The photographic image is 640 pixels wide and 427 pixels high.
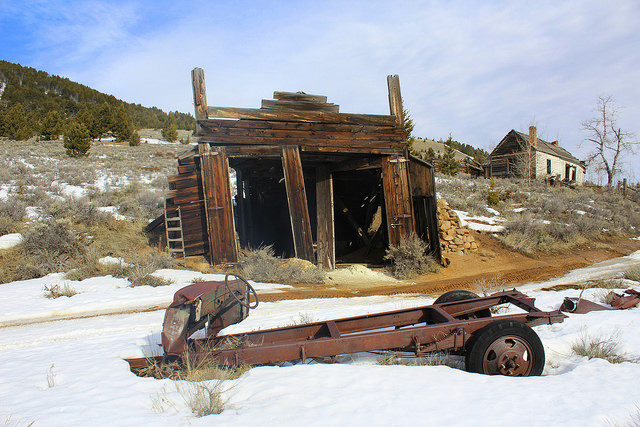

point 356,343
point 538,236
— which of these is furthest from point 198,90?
point 538,236

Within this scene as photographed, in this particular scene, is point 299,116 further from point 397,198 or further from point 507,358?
point 507,358

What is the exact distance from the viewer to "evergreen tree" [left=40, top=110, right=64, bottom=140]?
4028 cm

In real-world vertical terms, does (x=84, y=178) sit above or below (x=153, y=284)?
above

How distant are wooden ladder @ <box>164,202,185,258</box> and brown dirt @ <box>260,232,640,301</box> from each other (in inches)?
155

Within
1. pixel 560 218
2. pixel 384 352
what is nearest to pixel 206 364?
pixel 384 352

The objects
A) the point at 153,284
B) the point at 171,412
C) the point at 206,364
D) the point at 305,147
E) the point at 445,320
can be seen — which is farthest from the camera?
the point at 305,147

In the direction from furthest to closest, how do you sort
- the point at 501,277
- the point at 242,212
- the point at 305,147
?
1. the point at 242,212
2. the point at 305,147
3. the point at 501,277

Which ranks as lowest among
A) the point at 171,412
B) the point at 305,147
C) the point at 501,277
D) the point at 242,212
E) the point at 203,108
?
the point at 501,277

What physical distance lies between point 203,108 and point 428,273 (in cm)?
790

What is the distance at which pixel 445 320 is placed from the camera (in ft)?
12.7

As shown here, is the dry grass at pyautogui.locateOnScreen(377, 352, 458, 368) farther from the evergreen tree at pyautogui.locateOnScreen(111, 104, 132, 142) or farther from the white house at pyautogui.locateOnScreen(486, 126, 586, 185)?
the evergreen tree at pyautogui.locateOnScreen(111, 104, 132, 142)

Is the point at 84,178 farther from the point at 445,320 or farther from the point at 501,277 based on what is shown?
the point at 445,320

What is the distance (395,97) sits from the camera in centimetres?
1248

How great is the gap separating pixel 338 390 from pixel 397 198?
971 cm
